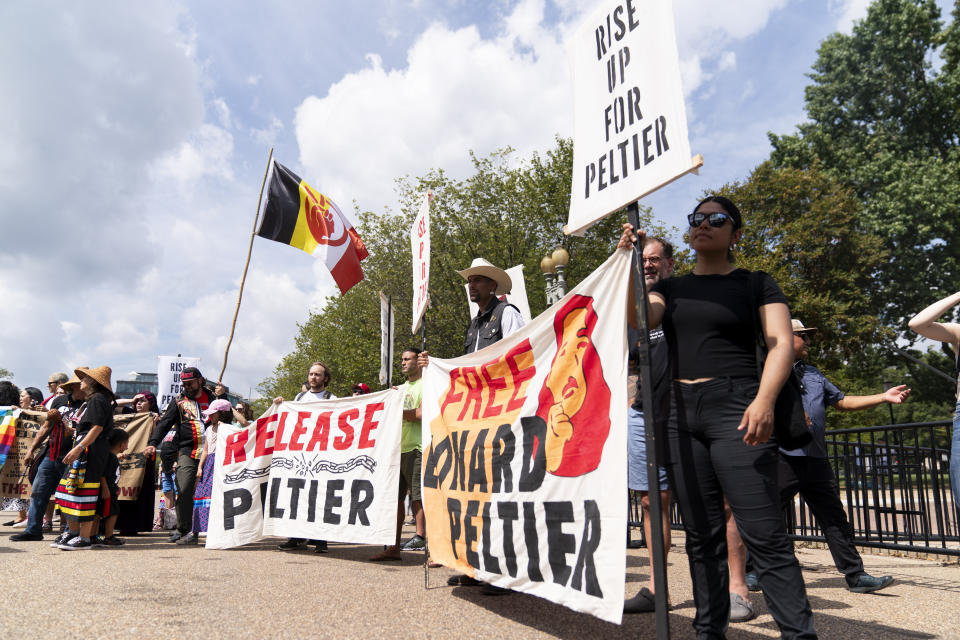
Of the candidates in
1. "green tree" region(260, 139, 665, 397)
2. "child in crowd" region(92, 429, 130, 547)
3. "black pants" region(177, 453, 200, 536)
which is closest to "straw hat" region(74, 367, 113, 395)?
"child in crowd" region(92, 429, 130, 547)

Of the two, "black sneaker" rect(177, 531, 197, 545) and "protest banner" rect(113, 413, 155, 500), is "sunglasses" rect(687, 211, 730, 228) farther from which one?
"protest banner" rect(113, 413, 155, 500)

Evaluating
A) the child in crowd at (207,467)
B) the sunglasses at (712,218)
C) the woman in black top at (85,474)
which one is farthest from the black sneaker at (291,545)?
the sunglasses at (712,218)

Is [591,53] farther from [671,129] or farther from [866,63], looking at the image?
[866,63]

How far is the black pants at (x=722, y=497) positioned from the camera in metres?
2.44

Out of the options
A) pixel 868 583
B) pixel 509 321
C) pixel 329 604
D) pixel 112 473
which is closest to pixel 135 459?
pixel 112 473

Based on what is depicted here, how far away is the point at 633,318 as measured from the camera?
2951 millimetres

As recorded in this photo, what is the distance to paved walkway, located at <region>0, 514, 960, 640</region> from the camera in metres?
3.15

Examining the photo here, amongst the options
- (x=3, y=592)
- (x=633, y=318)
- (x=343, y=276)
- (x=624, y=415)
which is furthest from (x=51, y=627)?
(x=343, y=276)

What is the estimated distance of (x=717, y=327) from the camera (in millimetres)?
2674

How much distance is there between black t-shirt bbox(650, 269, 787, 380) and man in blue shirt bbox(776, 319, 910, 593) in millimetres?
2185

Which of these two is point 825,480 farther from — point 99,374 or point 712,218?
point 99,374

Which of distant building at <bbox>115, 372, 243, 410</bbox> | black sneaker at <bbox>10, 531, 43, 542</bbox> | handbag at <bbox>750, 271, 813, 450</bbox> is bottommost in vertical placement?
black sneaker at <bbox>10, 531, 43, 542</bbox>

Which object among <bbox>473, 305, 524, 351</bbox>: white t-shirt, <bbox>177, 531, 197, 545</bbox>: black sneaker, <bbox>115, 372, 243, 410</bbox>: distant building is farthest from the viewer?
<bbox>115, 372, 243, 410</bbox>: distant building

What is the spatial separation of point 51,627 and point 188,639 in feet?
2.61
